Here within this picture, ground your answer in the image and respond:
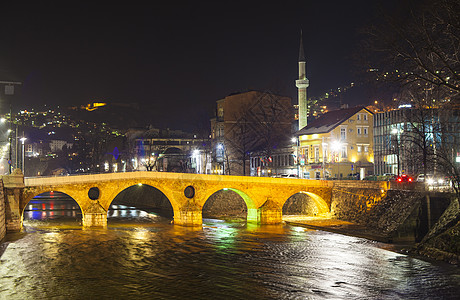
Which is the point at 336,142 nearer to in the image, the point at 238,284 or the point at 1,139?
the point at 238,284

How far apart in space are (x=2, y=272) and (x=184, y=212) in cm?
2193

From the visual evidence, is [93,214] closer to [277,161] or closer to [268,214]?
[268,214]

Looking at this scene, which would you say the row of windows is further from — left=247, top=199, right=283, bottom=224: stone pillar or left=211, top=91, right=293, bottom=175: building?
left=247, top=199, right=283, bottom=224: stone pillar

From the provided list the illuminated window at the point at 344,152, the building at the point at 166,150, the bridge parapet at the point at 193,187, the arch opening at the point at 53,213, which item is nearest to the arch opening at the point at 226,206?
the bridge parapet at the point at 193,187

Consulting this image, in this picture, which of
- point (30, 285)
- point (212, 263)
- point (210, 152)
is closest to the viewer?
point (30, 285)

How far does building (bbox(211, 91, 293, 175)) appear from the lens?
276ft

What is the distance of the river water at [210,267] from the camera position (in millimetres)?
26186

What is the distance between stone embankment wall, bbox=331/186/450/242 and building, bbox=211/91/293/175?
31554mm

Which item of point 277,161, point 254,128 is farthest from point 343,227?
point 254,128

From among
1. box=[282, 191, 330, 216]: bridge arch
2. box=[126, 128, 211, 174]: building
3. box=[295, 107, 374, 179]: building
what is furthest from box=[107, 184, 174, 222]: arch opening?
box=[295, 107, 374, 179]: building

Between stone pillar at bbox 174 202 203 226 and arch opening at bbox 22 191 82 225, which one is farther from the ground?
stone pillar at bbox 174 202 203 226

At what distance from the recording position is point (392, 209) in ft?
144

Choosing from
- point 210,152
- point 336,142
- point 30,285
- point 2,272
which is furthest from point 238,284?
point 210,152

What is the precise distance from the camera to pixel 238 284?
28.0m
